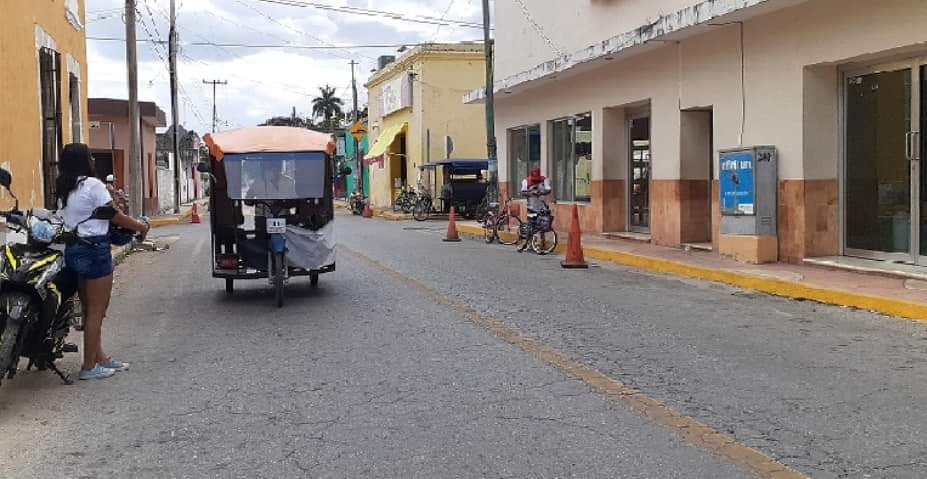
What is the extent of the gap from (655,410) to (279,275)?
228 inches

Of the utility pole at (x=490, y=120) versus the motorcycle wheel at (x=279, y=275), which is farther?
the utility pole at (x=490, y=120)

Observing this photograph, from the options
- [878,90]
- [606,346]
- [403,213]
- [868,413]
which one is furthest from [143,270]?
[403,213]

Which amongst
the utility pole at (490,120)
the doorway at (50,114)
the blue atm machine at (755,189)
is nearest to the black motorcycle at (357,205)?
the utility pole at (490,120)

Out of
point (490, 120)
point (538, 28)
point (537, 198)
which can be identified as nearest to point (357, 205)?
point (490, 120)

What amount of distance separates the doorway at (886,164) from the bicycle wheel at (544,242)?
5.93 metres

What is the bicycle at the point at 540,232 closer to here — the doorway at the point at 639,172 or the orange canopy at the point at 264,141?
the doorway at the point at 639,172

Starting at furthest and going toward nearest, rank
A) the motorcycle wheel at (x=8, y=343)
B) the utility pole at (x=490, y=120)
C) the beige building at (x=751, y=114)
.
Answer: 1. the utility pole at (x=490, y=120)
2. the beige building at (x=751, y=114)
3. the motorcycle wheel at (x=8, y=343)

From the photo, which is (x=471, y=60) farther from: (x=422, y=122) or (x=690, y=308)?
(x=690, y=308)

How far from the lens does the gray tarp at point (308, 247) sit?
423 inches

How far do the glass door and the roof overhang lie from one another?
1631 millimetres

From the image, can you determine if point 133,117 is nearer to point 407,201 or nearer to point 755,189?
point 407,201

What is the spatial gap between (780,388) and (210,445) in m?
3.84

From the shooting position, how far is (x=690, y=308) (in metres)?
10.2

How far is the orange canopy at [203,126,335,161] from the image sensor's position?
10.9m
